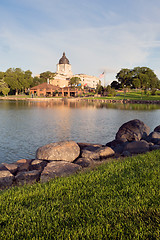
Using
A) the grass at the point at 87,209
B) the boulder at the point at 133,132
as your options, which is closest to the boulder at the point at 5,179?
the grass at the point at 87,209

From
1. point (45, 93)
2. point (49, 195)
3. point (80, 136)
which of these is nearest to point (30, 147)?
point (80, 136)

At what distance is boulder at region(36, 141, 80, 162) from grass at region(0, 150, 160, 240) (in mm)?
3587

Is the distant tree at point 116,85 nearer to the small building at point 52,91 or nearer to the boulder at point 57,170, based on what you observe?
the small building at point 52,91

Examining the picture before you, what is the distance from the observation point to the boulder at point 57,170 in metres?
7.52

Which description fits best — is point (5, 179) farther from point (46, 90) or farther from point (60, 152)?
point (46, 90)

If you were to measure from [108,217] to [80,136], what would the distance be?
17.3 metres

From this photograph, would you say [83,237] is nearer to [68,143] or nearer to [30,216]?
[30,216]

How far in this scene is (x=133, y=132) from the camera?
52.8 ft

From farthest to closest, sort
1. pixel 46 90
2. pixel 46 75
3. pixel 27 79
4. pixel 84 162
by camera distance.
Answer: pixel 46 75, pixel 27 79, pixel 46 90, pixel 84 162


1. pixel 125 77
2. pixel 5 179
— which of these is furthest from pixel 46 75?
pixel 5 179

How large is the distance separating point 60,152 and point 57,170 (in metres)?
2.21

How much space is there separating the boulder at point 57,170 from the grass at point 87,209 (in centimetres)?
118

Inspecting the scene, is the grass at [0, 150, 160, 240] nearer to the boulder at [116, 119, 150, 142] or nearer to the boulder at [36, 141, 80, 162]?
the boulder at [36, 141, 80, 162]

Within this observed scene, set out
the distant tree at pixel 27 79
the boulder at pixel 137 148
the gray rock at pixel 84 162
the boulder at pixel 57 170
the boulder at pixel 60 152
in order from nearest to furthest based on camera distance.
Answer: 1. the boulder at pixel 57 170
2. the gray rock at pixel 84 162
3. the boulder at pixel 60 152
4. the boulder at pixel 137 148
5. the distant tree at pixel 27 79
